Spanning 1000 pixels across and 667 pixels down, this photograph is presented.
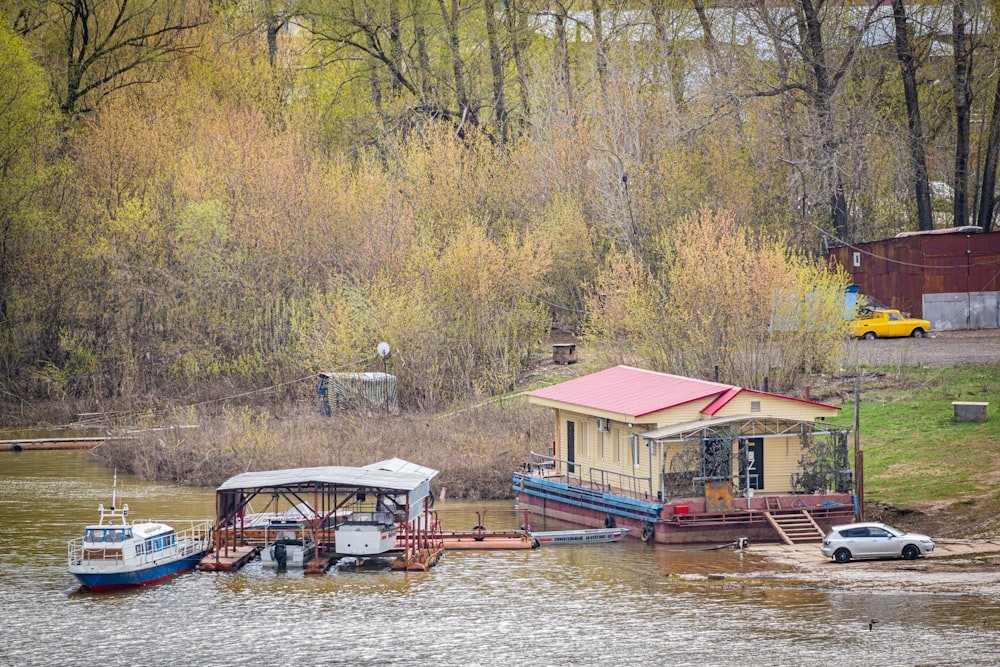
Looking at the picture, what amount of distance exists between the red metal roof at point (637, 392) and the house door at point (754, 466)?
65.7 inches

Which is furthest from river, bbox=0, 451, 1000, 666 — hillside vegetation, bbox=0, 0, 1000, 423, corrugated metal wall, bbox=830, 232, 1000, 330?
corrugated metal wall, bbox=830, 232, 1000, 330

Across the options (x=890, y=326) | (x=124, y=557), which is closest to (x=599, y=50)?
(x=890, y=326)

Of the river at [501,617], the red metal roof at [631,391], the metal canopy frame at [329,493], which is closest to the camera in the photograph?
the river at [501,617]

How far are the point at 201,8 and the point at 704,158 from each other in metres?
35.5

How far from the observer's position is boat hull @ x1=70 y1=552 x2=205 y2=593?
1447 inches

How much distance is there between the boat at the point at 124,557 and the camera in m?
37.0

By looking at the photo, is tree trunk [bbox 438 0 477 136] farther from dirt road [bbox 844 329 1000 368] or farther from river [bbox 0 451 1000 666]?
river [bbox 0 451 1000 666]

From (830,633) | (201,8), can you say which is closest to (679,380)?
(830,633)

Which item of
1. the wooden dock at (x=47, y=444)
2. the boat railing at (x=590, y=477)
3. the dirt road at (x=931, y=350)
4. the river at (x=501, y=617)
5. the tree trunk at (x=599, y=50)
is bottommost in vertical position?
the river at (x=501, y=617)

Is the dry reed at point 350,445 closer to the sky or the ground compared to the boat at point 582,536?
closer to the sky

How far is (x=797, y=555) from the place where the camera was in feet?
129

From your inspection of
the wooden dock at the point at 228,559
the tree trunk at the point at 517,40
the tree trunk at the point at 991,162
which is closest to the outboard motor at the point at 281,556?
the wooden dock at the point at 228,559

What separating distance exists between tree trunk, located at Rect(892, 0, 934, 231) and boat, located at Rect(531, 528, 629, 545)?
41.6 m

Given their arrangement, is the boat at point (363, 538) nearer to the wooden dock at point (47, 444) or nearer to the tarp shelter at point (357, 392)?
the tarp shelter at point (357, 392)
